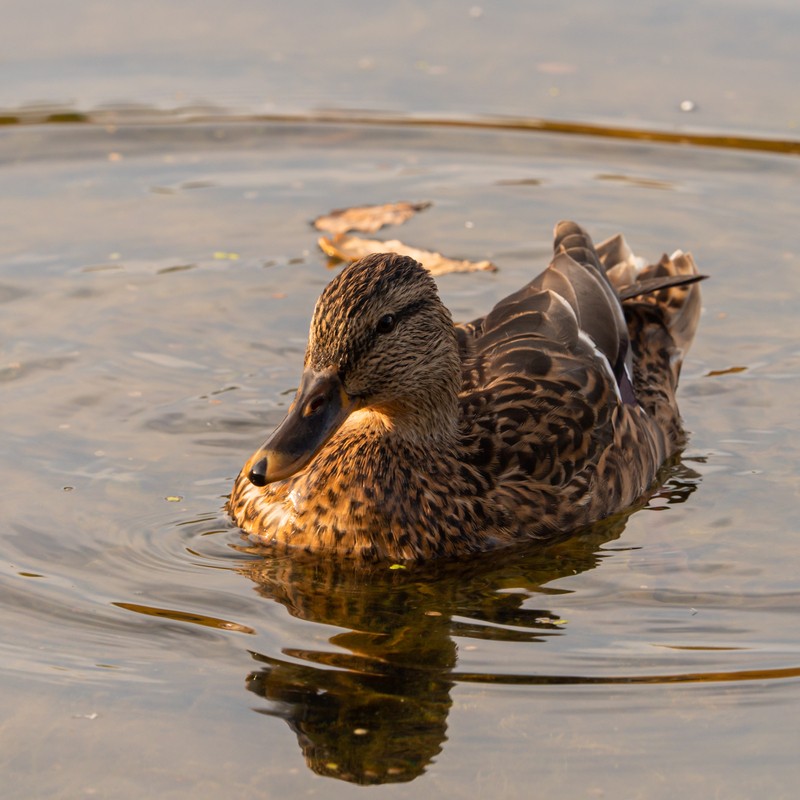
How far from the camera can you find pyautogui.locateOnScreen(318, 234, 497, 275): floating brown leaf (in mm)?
10984

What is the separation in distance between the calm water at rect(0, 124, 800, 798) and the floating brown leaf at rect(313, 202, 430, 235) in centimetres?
16

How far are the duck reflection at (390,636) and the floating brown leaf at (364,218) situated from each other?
13.2 ft

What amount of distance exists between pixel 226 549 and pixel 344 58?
7.22 metres

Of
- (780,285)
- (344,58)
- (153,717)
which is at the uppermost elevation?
(344,58)

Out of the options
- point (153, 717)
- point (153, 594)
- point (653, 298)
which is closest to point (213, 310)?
point (653, 298)

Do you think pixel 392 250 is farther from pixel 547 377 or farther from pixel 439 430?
pixel 439 430

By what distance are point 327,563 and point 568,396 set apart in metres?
1.58

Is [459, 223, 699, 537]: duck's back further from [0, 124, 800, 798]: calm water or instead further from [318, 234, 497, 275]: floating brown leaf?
[318, 234, 497, 275]: floating brown leaf

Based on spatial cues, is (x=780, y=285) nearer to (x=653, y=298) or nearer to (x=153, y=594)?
(x=653, y=298)

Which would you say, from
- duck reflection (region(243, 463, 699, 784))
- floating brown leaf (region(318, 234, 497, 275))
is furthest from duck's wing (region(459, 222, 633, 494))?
floating brown leaf (region(318, 234, 497, 275))

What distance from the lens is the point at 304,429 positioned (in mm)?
6910

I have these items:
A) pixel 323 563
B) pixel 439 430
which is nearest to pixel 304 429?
pixel 323 563

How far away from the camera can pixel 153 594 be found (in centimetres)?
713

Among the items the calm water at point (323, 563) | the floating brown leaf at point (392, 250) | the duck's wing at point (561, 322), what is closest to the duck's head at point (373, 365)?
the duck's wing at point (561, 322)
